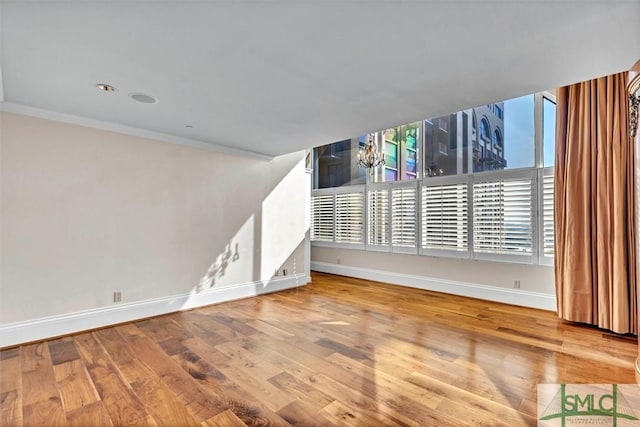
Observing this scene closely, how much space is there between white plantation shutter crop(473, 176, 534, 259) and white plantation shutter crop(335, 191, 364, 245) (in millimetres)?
2240

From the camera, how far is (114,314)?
3.56 metres

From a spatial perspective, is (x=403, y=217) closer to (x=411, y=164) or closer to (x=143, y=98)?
(x=411, y=164)

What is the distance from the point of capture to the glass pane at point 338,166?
6.66 metres

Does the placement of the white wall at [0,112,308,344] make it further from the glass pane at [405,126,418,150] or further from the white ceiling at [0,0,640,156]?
the glass pane at [405,126,418,150]

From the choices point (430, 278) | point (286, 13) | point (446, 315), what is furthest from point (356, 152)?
point (286, 13)

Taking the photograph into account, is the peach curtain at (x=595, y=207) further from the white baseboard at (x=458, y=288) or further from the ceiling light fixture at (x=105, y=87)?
the ceiling light fixture at (x=105, y=87)

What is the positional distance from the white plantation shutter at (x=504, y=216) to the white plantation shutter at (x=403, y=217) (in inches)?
41.2

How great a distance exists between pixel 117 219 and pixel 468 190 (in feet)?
16.2

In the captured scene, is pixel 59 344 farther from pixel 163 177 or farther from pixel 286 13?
pixel 286 13

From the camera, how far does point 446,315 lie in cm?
394

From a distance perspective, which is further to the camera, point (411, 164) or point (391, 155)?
point (391, 155)

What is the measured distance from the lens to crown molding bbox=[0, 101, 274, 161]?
303 centimetres

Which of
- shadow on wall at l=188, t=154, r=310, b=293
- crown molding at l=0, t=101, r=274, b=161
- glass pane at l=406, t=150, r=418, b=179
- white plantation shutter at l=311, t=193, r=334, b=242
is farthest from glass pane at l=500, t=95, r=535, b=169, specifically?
crown molding at l=0, t=101, r=274, b=161

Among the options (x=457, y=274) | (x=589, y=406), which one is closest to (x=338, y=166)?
(x=457, y=274)
